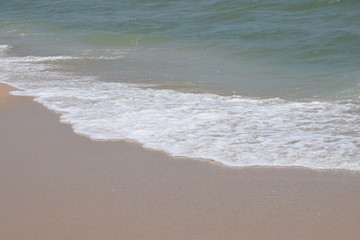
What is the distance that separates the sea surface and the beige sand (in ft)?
0.90

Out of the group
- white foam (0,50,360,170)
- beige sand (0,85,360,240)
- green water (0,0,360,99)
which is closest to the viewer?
beige sand (0,85,360,240)

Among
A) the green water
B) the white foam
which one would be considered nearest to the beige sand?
the white foam

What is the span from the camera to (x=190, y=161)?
173 inches

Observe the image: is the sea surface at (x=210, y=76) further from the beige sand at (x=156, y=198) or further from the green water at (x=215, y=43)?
the beige sand at (x=156, y=198)

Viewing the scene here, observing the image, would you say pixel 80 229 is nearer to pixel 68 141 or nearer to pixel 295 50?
pixel 68 141

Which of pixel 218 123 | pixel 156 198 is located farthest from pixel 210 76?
pixel 156 198

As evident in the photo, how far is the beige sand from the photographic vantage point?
3270 millimetres

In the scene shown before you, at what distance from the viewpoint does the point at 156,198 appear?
3744 mm

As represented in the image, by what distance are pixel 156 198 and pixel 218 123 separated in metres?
1.72

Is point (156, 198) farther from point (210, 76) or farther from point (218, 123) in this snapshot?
point (210, 76)

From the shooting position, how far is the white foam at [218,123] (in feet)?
14.7

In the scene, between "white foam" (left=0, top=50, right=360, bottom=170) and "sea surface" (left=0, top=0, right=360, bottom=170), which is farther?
"sea surface" (left=0, top=0, right=360, bottom=170)

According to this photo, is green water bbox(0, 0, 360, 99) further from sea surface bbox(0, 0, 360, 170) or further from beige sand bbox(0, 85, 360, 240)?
beige sand bbox(0, 85, 360, 240)

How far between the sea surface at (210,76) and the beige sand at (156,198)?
274 mm
